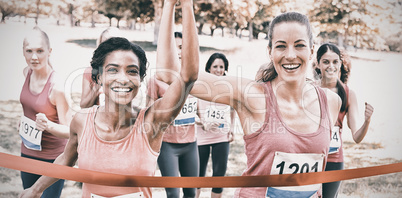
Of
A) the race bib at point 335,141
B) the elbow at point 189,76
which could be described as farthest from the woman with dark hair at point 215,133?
the race bib at point 335,141

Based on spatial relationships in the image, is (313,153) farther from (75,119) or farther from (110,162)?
(75,119)

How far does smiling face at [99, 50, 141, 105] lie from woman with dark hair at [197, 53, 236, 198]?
583 mm

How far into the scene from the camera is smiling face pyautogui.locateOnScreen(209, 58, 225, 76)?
2613mm

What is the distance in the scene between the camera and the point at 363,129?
3.14 meters

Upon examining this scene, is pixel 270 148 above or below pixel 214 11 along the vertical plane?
below

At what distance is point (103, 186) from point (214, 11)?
1.48m

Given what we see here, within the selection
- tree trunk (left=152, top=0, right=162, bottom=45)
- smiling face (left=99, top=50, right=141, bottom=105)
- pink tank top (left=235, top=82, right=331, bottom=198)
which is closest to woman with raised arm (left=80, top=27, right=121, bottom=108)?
smiling face (left=99, top=50, right=141, bottom=105)

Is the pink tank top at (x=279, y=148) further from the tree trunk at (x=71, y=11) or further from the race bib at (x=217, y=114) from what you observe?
the tree trunk at (x=71, y=11)

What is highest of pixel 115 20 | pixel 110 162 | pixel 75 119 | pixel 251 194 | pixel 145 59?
pixel 115 20

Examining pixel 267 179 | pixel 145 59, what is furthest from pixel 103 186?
pixel 267 179

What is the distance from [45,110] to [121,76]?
726 millimetres

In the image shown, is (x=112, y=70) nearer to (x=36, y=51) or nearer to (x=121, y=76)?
(x=121, y=76)

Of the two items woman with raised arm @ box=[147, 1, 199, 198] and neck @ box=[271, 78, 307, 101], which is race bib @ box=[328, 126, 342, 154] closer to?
neck @ box=[271, 78, 307, 101]

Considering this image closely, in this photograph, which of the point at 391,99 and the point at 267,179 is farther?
the point at 391,99
